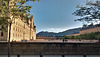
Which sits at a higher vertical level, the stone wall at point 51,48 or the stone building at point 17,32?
the stone building at point 17,32

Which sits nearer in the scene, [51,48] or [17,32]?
[51,48]

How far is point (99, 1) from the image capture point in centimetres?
1702

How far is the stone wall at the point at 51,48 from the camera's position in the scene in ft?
49.5

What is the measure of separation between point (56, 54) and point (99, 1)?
34.6 ft

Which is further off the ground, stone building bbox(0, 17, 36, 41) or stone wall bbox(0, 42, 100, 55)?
stone building bbox(0, 17, 36, 41)

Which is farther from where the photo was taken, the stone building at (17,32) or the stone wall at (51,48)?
the stone building at (17,32)

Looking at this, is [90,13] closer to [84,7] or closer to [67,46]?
[84,7]

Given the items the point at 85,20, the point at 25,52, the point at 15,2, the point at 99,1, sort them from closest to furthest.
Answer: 1. the point at 15,2
2. the point at 25,52
3. the point at 99,1
4. the point at 85,20

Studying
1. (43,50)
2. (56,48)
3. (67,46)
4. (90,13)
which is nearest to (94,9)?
(90,13)

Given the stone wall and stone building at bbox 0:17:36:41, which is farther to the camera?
stone building at bbox 0:17:36:41

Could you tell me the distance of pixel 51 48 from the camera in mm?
15469

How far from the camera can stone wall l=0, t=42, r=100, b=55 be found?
15.1 m

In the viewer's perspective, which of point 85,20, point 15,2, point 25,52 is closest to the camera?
point 15,2

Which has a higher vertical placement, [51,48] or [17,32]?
[17,32]
